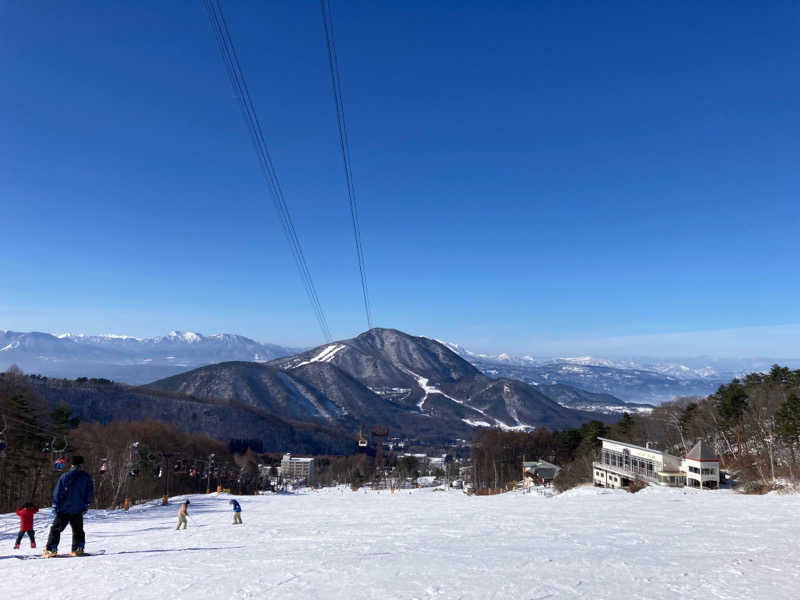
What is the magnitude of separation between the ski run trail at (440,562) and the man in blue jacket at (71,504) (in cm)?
59

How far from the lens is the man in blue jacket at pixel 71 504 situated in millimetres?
10156

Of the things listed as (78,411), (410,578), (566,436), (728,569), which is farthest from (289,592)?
(78,411)

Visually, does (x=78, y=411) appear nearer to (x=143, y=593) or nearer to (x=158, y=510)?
(x=158, y=510)

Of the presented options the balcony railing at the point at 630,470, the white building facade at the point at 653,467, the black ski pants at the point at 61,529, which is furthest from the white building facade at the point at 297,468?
the black ski pants at the point at 61,529

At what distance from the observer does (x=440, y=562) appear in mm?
9211

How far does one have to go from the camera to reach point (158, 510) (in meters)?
28.5

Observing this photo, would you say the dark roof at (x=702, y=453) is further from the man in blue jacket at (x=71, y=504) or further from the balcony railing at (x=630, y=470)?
the man in blue jacket at (x=71, y=504)

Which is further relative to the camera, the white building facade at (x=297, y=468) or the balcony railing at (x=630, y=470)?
the white building facade at (x=297, y=468)

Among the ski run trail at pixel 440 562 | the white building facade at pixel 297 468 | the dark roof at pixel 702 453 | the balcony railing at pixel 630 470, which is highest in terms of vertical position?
the ski run trail at pixel 440 562

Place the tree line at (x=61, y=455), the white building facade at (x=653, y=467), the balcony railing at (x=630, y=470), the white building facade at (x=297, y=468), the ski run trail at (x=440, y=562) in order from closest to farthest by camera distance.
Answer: the ski run trail at (x=440, y=562) < the white building facade at (x=653, y=467) < the tree line at (x=61, y=455) < the balcony railing at (x=630, y=470) < the white building facade at (x=297, y=468)

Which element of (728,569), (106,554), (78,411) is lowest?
(78,411)

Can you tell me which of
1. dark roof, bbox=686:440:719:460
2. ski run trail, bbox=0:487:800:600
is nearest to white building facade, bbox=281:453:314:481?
dark roof, bbox=686:440:719:460

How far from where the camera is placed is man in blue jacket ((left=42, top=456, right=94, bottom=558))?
10.2 metres

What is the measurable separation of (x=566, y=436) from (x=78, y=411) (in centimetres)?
18662
